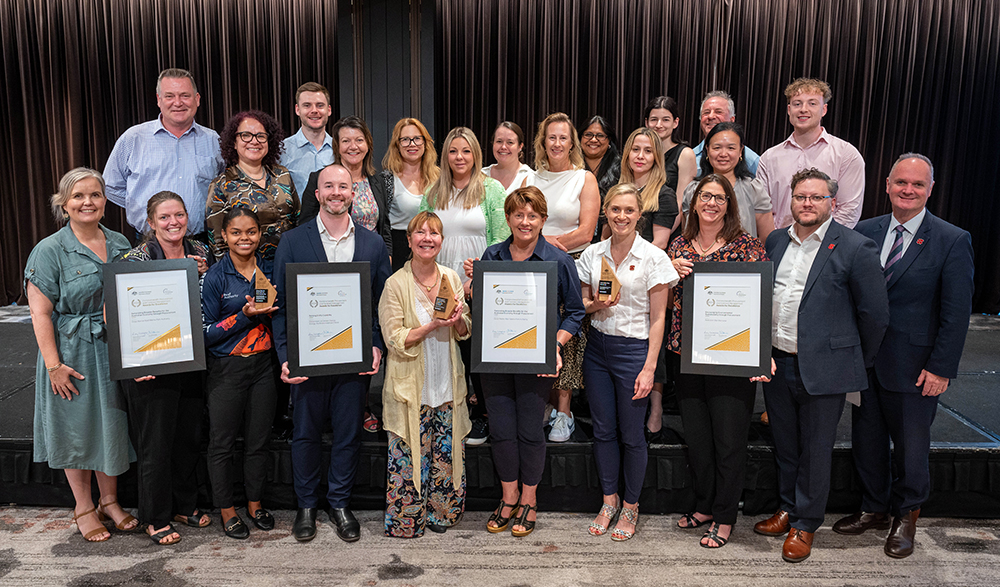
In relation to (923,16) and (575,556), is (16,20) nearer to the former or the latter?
(575,556)

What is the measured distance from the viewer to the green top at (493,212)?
296 centimetres

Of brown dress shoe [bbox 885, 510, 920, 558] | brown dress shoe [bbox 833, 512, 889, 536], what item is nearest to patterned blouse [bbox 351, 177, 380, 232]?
brown dress shoe [bbox 833, 512, 889, 536]

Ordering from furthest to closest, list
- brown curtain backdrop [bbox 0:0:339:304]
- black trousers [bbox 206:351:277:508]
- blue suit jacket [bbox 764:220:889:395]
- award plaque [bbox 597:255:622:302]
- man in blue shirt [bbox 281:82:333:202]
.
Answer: brown curtain backdrop [bbox 0:0:339:304] < man in blue shirt [bbox 281:82:333:202] < black trousers [bbox 206:351:277:508] < award plaque [bbox 597:255:622:302] < blue suit jacket [bbox 764:220:889:395]

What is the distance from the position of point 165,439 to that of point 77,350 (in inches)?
19.7

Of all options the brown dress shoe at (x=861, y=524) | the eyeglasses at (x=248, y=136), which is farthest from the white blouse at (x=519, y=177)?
the brown dress shoe at (x=861, y=524)

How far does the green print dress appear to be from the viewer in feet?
8.11

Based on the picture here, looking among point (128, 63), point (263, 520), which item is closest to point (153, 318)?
point (263, 520)

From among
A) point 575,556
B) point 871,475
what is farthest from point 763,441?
point 575,556

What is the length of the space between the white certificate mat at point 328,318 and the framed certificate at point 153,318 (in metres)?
0.41

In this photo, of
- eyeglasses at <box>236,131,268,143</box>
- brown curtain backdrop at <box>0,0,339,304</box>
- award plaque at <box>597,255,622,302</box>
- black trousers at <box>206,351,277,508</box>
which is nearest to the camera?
award plaque at <box>597,255,622,302</box>

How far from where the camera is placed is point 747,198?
304 centimetres

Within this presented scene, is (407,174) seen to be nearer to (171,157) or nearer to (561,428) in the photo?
(171,157)

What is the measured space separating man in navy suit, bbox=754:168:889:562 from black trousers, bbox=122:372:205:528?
2.42 meters

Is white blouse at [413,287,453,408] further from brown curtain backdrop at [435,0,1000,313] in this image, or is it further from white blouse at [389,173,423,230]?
brown curtain backdrop at [435,0,1000,313]
